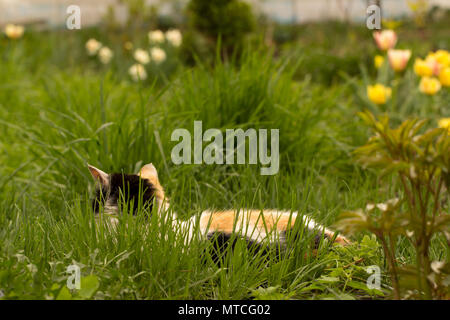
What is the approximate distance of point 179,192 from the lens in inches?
117

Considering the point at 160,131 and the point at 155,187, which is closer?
the point at 155,187

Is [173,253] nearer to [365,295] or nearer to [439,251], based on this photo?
[365,295]

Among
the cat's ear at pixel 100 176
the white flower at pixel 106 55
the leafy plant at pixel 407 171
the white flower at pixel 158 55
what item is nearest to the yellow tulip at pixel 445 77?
the leafy plant at pixel 407 171

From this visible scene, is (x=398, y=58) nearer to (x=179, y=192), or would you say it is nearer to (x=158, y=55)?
(x=179, y=192)

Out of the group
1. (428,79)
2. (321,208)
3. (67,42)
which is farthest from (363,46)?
(321,208)

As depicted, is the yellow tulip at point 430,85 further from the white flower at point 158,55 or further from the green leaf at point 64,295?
the white flower at point 158,55

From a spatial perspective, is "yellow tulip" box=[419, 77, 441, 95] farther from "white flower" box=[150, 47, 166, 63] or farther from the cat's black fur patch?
"white flower" box=[150, 47, 166, 63]

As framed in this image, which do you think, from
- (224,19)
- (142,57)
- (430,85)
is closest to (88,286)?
(430,85)

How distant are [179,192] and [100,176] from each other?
82cm

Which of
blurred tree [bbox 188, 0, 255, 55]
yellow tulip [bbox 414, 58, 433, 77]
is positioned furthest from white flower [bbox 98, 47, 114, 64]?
yellow tulip [bbox 414, 58, 433, 77]

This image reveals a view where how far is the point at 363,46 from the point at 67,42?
548 centimetres

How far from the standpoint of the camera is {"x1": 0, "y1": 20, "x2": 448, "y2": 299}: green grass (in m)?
1.96

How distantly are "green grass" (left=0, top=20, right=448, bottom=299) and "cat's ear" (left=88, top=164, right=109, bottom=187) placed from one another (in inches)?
4.8
